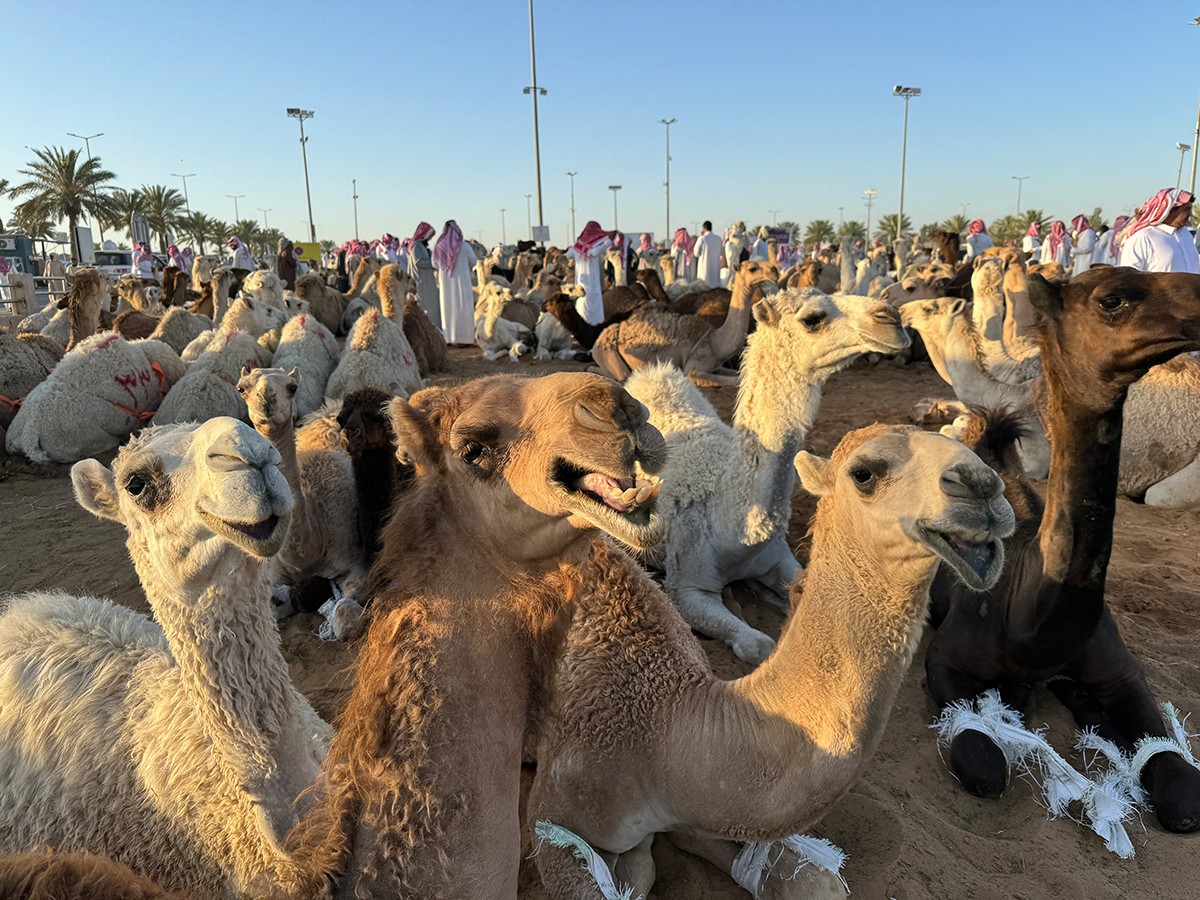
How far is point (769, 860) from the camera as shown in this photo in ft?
8.23

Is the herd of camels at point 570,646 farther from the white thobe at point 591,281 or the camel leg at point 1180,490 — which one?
the white thobe at point 591,281

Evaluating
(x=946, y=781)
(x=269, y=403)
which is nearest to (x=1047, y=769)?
(x=946, y=781)

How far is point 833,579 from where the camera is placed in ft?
7.73

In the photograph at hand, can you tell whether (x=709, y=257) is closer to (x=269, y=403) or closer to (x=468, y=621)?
(x=269, y=403)

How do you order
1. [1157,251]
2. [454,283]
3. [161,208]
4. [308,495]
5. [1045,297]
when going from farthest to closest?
[161,208], [454,283], [1157,251], [308,495], [1045,297]

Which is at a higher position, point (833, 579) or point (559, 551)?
point (559, 551)

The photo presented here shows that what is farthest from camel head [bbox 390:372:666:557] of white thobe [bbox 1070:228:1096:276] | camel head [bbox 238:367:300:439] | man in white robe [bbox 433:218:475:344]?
white thobe [bbox 1070:228:1096:276]

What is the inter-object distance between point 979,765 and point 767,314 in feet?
7.91

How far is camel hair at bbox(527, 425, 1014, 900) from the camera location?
212cm

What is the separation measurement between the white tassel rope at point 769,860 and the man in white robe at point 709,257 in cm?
2044

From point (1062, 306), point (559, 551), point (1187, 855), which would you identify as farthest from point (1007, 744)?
point (559, 551)

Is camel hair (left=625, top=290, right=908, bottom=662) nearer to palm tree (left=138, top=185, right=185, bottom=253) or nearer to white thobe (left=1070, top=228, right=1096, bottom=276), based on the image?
white thobe (left=1070, top=228, right=1096, bottom=276)

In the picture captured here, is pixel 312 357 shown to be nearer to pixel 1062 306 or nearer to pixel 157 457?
pixel 157 457

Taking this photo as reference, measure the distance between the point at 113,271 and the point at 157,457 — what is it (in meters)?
34.4
